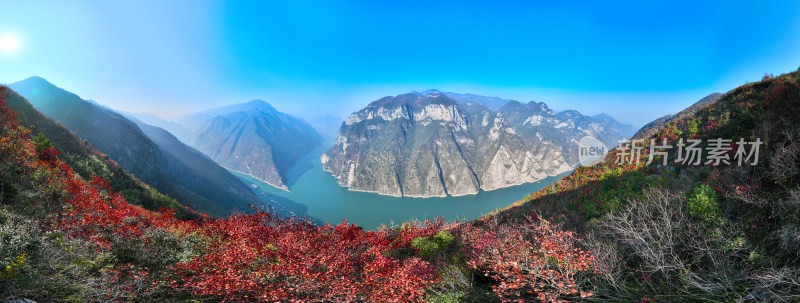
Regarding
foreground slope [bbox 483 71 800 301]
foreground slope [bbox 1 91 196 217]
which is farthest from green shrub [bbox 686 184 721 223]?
foreground slope [bbox 1 91 196 217]

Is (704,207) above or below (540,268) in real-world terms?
above

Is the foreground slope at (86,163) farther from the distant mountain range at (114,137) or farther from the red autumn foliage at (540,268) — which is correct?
the distant mountain range at (114,137)

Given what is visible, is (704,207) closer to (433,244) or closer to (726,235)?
(726,235)

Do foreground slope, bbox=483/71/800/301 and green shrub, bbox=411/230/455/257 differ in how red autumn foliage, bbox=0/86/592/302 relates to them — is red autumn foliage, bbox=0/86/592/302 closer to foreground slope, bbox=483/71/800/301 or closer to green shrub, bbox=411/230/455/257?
green shrub, bbox=411/230/455/257

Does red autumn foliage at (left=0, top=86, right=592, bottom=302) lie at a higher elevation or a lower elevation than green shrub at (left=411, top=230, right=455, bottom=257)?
higher

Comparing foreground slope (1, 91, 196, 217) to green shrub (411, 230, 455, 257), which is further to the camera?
foreground slope (1, 91, 196, 217)

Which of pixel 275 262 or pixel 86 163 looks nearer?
pixel 275 262

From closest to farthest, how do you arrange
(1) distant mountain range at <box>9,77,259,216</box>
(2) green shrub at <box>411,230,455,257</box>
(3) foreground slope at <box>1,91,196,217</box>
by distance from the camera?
(2) green shrub at <box>411,230,455,257</box> → (3) foreground slope at <box>1,91,196,217</box> → (1) distant mountain range at <box>9,77,259,216</box>

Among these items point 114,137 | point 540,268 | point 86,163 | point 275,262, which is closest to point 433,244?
point 540,268

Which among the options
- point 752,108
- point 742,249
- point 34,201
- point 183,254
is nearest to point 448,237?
point 742,249

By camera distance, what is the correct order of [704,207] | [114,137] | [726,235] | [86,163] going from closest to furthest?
[726,235]
[704,207]
[86,163]
[114,137]

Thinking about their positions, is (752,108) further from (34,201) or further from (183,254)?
(34,201)
